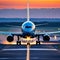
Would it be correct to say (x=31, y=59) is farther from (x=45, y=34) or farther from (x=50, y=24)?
(x=50, y=24)

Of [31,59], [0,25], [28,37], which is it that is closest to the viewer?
[31,59]

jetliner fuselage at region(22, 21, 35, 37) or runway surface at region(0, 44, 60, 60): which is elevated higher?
jetliner fuselage at region(22, 21, 35, 37)

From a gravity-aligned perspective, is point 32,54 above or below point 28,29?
below

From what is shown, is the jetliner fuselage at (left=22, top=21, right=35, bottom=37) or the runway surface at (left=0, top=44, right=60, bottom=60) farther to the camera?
the jetliner fuselage at (left=22, top=21, right=35, bottom=37)

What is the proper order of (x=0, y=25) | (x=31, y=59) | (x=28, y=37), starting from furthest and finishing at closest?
(x=0, y=25) < (x=28, y=37) < (x=31, y=59)

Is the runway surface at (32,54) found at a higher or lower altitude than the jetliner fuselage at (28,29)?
lower

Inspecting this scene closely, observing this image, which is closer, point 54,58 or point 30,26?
point 54,58

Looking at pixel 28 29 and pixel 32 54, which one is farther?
pixel 28 29

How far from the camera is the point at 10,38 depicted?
203ft

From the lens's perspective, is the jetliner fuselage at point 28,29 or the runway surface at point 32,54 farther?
the jetliner fuselage at point 28,29

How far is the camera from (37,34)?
6456 cm

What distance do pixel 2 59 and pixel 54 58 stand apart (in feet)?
13.9

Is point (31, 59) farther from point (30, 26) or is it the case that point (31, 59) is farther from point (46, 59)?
point (30, 26)

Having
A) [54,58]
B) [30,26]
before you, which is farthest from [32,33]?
[54,58]
